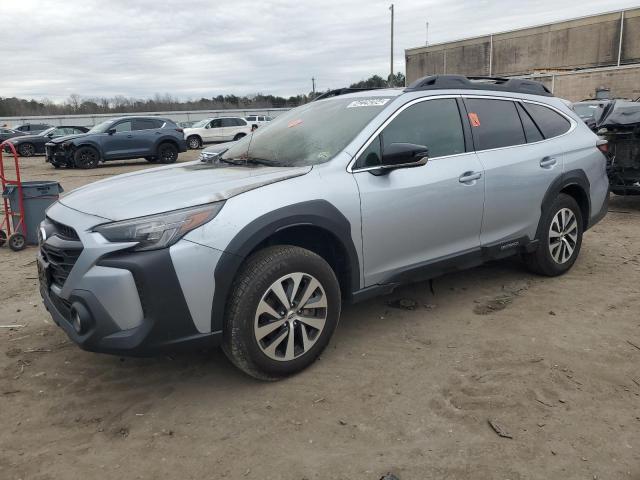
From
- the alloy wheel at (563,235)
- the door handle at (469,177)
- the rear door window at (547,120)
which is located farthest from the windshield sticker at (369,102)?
the alloy wheel at (563,235)

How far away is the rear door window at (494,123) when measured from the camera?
4.08m

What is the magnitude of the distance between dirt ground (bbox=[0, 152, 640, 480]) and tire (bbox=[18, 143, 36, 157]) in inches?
930

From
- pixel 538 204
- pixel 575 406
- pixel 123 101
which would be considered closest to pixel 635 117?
pixel 538 204

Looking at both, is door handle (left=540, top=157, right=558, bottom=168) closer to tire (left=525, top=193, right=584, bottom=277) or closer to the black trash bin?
tire (left=525, top=193, right=584, bottom=277)

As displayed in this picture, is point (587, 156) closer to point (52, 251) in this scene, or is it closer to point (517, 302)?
point (517, 302)

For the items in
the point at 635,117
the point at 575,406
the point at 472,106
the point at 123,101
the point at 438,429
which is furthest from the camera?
the point at 123,101

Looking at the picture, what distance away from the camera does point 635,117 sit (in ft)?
24.5

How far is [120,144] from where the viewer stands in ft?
58.4

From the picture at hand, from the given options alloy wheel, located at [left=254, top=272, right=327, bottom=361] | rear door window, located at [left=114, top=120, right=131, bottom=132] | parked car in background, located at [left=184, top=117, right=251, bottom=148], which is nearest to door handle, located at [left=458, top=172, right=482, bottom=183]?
alloy wheel, located at [left=254, top=272, right=327, bottom=361]

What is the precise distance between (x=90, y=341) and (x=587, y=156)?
442cm

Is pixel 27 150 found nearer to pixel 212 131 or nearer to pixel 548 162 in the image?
pixel 212 131

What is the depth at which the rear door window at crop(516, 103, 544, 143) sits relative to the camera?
4.45 metres

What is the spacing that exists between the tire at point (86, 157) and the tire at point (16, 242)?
454 inches

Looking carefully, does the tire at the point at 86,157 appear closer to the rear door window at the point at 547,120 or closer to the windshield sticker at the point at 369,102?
the windshield sticker at the point at 369,102
